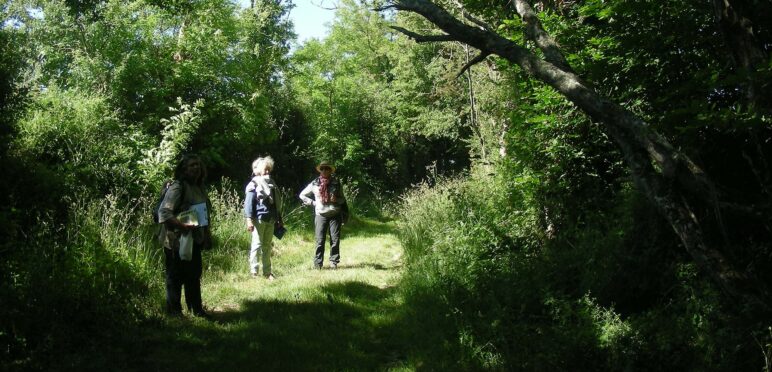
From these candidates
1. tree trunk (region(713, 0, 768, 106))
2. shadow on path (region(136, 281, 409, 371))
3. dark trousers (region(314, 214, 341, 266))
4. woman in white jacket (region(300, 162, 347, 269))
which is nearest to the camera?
tree trunk (region(713, 0, 768, 106))

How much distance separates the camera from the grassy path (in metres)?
4.62

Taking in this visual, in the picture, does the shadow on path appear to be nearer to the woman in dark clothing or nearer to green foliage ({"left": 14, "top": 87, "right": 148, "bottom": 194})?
the woman in dark clothing

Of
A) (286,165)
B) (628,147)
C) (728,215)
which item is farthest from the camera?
(286,165)

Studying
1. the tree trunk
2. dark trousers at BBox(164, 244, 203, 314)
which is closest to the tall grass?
the tree trunk

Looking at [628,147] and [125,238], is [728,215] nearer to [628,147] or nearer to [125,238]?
[628,147]

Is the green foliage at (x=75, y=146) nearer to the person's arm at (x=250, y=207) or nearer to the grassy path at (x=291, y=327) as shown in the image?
the person's arm at (x=250, y=207)

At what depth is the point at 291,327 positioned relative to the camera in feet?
18.1

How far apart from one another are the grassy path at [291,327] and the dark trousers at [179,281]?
23 cm

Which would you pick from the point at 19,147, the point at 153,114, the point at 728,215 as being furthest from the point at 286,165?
the point at 728,215

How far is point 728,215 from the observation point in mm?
4352

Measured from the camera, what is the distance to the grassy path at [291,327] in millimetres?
4617

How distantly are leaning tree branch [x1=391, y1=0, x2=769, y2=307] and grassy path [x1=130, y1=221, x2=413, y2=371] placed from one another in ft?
8.58

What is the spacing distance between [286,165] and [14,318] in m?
16.4

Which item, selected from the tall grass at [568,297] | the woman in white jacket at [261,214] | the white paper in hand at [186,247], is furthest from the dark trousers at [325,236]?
the white paper in hand at [186,247]
